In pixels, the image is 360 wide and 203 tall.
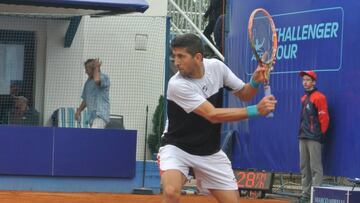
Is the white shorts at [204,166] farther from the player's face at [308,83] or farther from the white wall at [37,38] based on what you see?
the white wall at [37,38]

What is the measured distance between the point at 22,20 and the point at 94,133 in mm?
2176

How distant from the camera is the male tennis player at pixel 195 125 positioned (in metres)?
8.06

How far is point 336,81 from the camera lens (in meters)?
12.6

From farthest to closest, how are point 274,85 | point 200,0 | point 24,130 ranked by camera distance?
point 200,0, point 24,130, point 274,85

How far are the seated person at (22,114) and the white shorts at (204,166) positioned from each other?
714 centimetres

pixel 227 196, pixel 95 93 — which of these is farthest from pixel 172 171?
pixel 95 93

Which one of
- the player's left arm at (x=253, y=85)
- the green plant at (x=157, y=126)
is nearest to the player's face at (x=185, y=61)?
the player's left arm at (x=253, y=85)

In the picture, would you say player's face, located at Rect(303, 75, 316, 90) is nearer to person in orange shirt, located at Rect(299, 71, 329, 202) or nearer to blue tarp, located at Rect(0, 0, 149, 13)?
person in orange shirt, located at Rect(299, 71, 329, 202)

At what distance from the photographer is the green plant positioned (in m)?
15.5

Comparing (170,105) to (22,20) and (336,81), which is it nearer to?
(336,81)

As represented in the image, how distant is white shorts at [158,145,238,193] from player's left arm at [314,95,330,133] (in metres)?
4.54

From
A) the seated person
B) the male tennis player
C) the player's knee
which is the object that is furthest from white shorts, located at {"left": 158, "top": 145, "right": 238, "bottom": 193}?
the seated person

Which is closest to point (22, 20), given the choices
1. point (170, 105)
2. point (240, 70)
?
point (240, 70)

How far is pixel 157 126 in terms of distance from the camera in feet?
51.5
